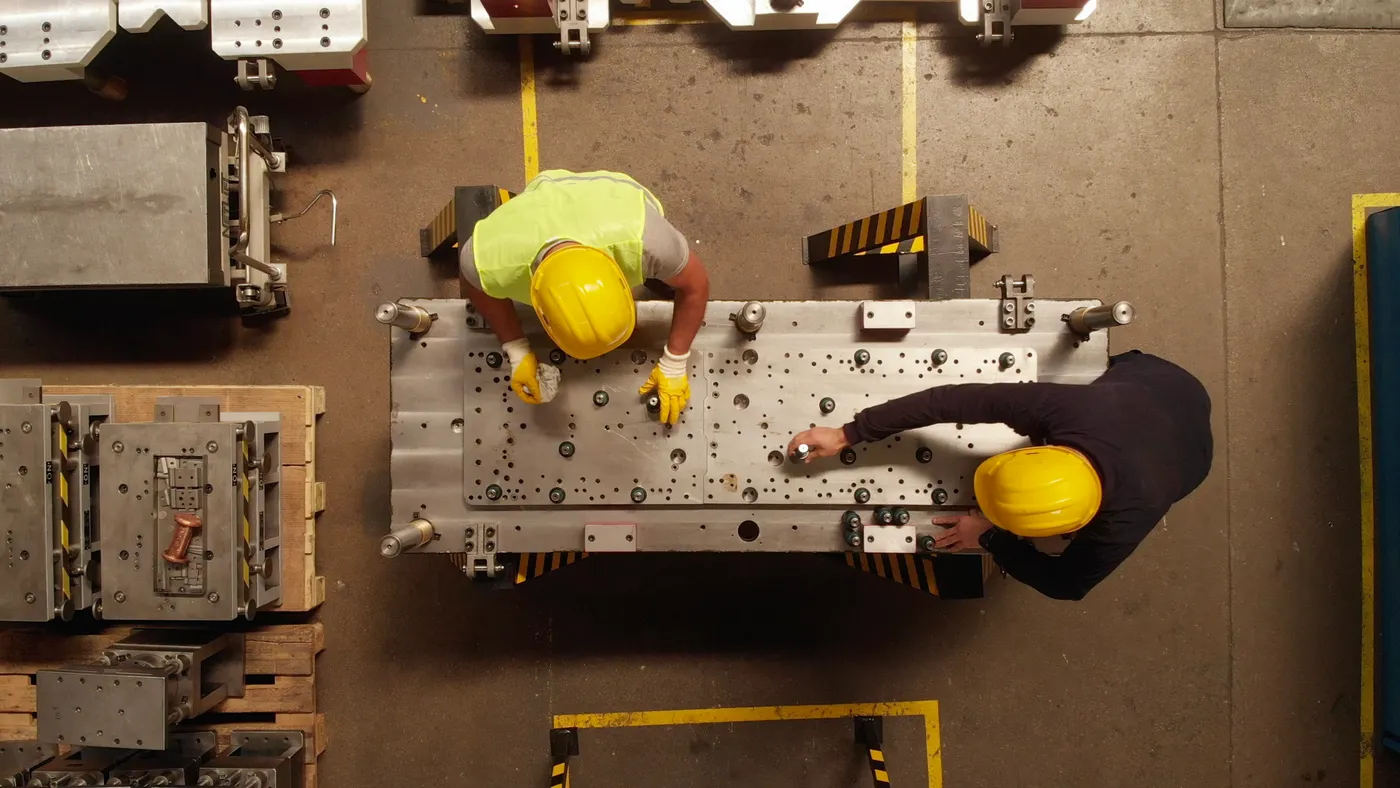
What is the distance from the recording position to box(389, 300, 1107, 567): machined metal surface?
2.64 m

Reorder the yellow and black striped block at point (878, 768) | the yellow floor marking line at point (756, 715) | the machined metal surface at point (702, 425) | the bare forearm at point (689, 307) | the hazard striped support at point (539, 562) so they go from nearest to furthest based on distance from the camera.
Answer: the bare forearm at point (689, 307) < the machined metal surface at point (702, 425) < the hazard striped support at point (539, 562) < the yellow and black striped block at point (878, 768) < the yellow floor marking line at point (756, 715)

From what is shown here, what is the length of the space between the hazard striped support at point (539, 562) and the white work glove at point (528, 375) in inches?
32.8

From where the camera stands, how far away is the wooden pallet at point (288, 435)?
336 centimetres

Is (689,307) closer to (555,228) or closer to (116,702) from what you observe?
(555,228)

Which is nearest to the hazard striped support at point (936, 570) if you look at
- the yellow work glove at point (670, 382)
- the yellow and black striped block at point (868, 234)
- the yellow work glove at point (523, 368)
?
the yellow work glove at point (670, 382)

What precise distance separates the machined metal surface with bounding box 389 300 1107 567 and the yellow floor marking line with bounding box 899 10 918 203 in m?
1.23

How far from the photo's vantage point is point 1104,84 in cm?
357

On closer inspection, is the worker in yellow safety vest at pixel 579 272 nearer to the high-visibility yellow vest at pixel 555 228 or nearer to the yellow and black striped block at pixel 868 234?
the high-visibility yellow vest at pixel 555 228

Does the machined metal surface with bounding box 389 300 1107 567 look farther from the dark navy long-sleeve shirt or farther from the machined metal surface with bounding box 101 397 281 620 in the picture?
the machined metal surface with bounding box 101 397 281 620

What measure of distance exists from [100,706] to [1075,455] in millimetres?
4146

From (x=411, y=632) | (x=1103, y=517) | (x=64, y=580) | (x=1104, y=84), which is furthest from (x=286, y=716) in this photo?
(x=1104, y=84)

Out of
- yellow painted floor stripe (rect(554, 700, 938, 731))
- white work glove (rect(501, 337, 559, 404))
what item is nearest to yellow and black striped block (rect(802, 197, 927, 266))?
white work glove (rect(501, 337, 559, 404))

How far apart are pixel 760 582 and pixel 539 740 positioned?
1.45m

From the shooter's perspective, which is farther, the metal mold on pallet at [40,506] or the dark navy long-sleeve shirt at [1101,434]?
the metal mold on pallet at [40,506]
